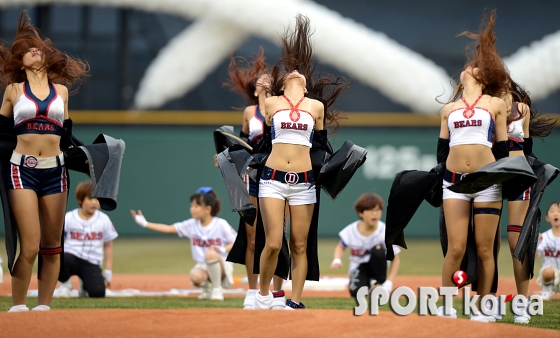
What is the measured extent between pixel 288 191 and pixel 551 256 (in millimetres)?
3784

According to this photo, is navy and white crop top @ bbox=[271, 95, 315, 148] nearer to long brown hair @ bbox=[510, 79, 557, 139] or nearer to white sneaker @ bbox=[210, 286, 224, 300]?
long brown hair @ bbox=[510, 79, 557, 139]

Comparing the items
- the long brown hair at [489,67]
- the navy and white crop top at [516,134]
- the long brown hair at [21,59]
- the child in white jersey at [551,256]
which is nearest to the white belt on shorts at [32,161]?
the long brown hair at [21,59]

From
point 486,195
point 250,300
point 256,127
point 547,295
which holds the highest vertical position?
point 256,127

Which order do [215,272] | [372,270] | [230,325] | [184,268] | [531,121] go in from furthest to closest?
[184,268] → [372,270] → [215,272] → [531,121] → [230,325]

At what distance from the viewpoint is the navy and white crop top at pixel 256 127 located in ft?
24.4

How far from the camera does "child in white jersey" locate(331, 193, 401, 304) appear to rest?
8.82 meters

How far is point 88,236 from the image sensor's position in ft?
29.6

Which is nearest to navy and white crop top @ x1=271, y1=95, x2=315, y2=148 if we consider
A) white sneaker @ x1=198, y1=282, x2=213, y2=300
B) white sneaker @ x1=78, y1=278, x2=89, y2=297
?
white sneaker @ x1=198, y1=282, x2=213, y2=300

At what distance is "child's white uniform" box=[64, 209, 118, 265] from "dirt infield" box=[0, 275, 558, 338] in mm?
3739

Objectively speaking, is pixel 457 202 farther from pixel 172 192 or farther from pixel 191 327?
pixel 172 192

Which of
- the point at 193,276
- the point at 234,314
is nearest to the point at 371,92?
the point at 193,276

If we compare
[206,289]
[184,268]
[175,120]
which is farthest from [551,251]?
[175,120]

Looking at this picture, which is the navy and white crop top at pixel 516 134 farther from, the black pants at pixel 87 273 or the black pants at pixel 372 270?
the black pants at pixel 87 273

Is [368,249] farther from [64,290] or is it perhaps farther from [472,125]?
[64,290]
